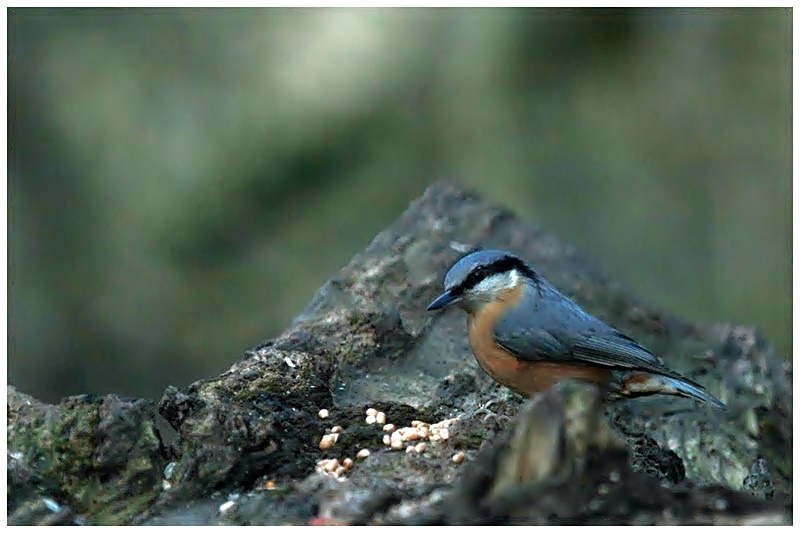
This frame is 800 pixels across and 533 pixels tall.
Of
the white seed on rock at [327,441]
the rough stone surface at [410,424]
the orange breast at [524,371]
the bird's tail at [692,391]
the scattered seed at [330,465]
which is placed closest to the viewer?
the rough stone surface at [410,424]

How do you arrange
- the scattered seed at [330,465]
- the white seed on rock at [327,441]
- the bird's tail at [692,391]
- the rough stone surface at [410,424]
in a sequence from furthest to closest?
the bird's tail at [692,391] → the white seed on rock at [327,441] → the scattered seed at [330,465] → the rough stone surface at [410,424]

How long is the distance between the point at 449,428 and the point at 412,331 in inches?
23.9

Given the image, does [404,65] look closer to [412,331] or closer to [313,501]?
[412,331]

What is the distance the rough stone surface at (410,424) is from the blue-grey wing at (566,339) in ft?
0.62

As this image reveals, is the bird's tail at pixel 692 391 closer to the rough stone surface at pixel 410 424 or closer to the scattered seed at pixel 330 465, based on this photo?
the rough stone surface at pixel 410 424

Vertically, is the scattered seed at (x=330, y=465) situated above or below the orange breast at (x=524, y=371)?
below

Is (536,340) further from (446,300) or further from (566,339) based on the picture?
(446,300)

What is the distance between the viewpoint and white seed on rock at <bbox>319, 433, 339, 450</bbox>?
284 centimetres

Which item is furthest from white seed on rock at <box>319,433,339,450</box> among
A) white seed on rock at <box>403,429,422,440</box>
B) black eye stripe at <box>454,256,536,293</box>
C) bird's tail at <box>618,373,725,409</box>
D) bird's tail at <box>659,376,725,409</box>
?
bird's tail at <box>659,376,725,409</box>

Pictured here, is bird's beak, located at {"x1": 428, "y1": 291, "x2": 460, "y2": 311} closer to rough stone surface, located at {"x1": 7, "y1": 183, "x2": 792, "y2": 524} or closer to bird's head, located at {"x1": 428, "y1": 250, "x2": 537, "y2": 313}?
bird's head, located at {"x1": 428, "y1": 250, "x2": 537, "y2": 313}

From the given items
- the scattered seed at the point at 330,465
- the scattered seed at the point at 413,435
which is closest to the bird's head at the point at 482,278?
the scattered seed at the point at 413,435

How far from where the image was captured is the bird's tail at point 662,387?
2.96 m

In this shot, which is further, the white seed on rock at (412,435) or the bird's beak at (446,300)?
the bird's beak at (446,300)

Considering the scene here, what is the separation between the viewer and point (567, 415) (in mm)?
2191
